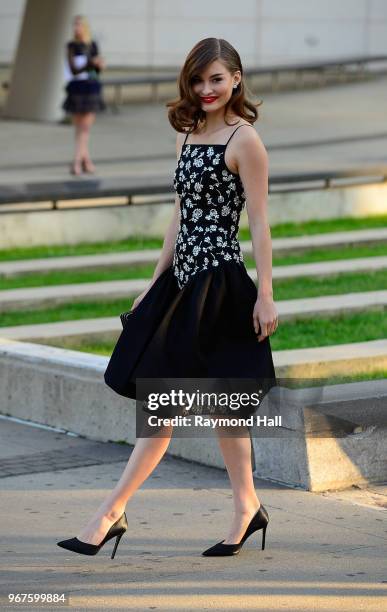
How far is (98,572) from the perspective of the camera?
195 inches

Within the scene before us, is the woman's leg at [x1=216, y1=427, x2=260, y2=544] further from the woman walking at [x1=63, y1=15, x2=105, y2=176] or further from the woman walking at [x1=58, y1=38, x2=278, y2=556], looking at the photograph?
the woman walking at [x1=63, y1=15, x2=105, y2=176]

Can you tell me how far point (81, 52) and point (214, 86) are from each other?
12.1 metres

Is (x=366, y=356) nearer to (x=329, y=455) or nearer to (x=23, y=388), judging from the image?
(x=329, y=455)

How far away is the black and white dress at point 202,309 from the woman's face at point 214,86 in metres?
0.16

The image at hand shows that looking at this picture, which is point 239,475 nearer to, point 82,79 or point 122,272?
point 122,272

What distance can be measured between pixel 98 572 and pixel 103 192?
961 cm

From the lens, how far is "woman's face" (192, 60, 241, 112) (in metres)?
5.02

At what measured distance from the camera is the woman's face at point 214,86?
5023 millimetres

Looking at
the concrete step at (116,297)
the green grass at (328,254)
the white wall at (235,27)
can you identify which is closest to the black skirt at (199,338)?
the concrete step at (116,297)

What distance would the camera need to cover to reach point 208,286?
5035 mm

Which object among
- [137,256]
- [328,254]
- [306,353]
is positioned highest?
[328,254]

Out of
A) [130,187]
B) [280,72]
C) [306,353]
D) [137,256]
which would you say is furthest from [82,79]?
[280,72]

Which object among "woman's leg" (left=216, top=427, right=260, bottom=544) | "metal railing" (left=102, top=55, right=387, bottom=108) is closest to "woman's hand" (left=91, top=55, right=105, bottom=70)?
"metal railing" (left=102, top=55, right=387, bottom=108)

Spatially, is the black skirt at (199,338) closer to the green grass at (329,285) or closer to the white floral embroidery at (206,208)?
the white floral embroidery at (206,208)
